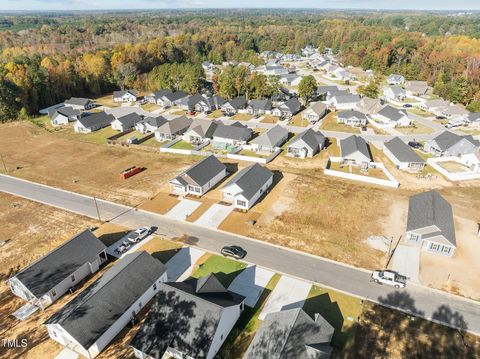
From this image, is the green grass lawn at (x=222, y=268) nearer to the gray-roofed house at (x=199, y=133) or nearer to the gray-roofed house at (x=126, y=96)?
the gray-roofed house at (x=199, y=133)

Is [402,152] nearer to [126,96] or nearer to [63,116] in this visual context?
[63,116]

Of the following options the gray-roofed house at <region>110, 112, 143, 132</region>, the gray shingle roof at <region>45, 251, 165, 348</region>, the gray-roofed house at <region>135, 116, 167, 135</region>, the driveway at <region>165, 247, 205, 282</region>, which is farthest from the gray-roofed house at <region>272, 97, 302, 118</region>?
the gray shingle roof at <region>45, 251, 165, 348</region>

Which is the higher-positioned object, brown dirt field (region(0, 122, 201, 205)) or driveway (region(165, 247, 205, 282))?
driveway (region(165, 247, 205, 282))

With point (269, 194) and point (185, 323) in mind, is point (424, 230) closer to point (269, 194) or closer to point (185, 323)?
point (269, 194)

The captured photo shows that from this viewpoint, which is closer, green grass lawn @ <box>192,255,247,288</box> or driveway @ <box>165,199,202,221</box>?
green grass lawn @ <box>192,255,247,288</box>

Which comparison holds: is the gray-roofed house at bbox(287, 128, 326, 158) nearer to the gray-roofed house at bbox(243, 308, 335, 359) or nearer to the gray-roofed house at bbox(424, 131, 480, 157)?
the gray-roofed house at bbox(424, 131, 480, 157)

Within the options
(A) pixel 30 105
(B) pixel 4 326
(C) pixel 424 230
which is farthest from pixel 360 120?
(A) pixel 30 105
